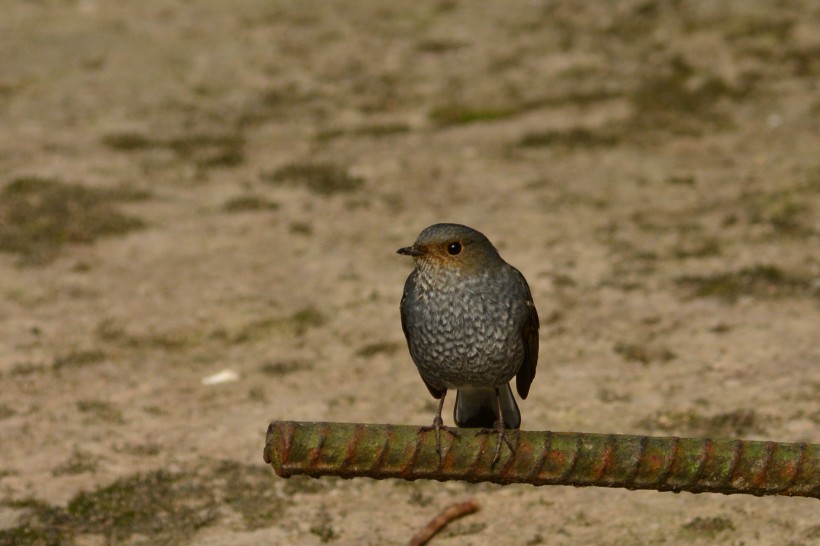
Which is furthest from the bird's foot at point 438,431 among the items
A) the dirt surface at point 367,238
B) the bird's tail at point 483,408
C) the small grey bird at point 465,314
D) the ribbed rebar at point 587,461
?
the dirt surface at point 367,238

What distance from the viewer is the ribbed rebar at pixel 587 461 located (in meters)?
3.64

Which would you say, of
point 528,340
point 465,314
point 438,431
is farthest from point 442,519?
point 438,431

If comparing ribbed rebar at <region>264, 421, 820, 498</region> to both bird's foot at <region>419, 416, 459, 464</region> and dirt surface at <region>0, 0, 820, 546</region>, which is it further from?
dirt surface at <region>0, 0, 820, 546</region>

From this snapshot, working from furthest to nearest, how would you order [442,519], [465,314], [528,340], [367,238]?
[367,238]
[442,519]
[528,340]
[465,314]

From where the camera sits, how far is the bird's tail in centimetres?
482

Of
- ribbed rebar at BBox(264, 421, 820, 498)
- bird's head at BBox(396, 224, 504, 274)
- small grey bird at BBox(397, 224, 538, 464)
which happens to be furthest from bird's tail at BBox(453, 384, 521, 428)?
ribbed rebar at BBox(264, 421, 820, 498)

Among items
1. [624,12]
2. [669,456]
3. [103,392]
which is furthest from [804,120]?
[669,456]

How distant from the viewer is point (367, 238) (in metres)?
8.26

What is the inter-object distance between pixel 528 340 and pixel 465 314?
364 mm

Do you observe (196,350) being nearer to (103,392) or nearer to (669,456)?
(103,392)

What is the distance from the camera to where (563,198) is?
856 centimetres

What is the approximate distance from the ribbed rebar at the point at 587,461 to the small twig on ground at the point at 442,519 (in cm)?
149

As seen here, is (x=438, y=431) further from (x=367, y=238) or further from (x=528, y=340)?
(x=367, y=238)

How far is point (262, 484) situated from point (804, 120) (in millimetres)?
5422
